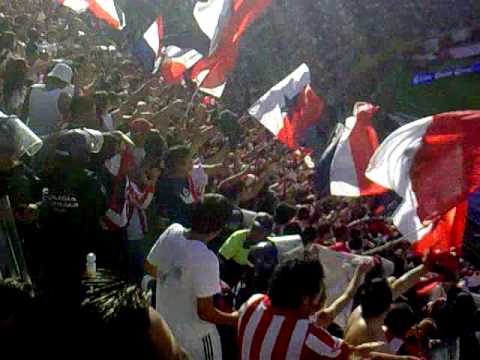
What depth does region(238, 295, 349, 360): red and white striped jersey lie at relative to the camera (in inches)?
124

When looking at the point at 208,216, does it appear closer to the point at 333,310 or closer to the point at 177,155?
the point at 333,310

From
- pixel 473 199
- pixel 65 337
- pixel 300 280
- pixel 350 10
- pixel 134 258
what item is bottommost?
pixel 473 199

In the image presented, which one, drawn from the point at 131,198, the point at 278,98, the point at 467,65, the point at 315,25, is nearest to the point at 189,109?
the point at 278,98

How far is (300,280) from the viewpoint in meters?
3.23

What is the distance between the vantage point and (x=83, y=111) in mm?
5449

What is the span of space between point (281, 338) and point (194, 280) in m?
0.64

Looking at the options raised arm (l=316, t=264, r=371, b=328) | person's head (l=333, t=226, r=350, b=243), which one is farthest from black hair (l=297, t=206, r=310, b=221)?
raised arm (l=316, t=264, r=371, b=328)

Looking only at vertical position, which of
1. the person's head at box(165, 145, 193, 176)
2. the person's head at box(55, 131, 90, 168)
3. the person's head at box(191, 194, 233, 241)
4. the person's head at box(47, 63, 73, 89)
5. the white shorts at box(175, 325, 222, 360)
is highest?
the person's head at box(47, 63, 73, 89)

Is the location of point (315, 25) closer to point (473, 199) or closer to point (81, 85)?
point (473, 199)

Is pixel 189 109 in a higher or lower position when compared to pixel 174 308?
higher

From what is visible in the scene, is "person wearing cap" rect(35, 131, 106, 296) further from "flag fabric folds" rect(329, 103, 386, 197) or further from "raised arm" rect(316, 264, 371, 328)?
"flag fabric folds" rect(329, 103, 386, 197)

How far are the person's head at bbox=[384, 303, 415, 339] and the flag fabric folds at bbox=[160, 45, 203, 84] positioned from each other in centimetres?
654

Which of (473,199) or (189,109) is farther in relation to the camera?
(473,199)

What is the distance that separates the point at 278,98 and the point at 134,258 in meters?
3.49
